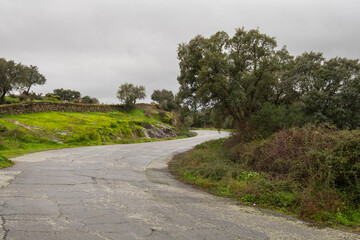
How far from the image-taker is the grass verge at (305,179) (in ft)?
21.3

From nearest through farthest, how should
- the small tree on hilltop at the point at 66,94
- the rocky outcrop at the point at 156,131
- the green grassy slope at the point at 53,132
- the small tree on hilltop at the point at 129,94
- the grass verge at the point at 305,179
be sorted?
the grass verge at the point at 305,179, the green grassy slope at the point at 53,132, the rocky outcrop at the point at 156,131, the small tree on hilltop at the point at 129,94, the small tree on hilltop at the point at 66,94

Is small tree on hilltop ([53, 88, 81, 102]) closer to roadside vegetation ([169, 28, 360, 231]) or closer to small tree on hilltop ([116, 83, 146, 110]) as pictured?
small tree on hilltop ([116, 83, 146, 110])

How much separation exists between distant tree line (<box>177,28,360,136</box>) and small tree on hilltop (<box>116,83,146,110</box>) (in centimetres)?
2750

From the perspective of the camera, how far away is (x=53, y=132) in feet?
79.2

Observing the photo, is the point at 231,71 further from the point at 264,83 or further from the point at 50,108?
the point at 50,108

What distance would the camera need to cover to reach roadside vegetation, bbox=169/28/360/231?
24.1 feet

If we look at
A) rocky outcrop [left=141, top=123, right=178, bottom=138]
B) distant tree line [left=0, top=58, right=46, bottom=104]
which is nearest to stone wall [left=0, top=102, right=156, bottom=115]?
distant tree line [left=0, top=58, right=46, bottom=104]

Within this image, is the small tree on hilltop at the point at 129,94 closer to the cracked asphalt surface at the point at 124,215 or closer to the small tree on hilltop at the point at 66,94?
the small tree on hilltop at the point at 66,94

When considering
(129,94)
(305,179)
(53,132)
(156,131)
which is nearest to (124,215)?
(305,179)

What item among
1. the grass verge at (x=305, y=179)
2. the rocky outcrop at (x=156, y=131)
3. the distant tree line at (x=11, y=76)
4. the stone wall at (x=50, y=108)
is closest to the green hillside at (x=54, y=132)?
the stone wall at (x=50, y=108)

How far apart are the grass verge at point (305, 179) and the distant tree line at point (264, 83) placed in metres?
7.47

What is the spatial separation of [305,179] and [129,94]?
44.6 metres

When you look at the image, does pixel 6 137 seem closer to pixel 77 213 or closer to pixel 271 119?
pixel 77 213

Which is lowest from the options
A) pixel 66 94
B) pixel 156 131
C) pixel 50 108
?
pixel 156 131
